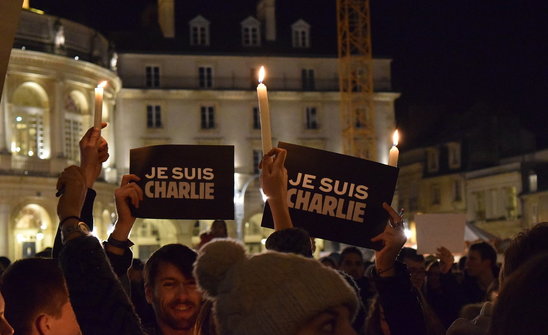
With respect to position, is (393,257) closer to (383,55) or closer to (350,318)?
(350,318)

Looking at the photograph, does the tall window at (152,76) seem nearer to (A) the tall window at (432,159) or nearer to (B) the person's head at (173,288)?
(A) the tall window at (432,159)

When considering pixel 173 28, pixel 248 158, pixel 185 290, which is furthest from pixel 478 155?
pixel 185 290

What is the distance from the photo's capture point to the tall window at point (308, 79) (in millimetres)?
62594

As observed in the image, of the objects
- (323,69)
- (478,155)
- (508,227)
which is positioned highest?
(323,69)

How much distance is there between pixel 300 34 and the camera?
64812 mm

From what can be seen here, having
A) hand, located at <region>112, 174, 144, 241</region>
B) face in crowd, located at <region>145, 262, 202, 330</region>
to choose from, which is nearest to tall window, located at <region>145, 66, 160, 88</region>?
hand, located at <region>112, 174, 144, 241</region>

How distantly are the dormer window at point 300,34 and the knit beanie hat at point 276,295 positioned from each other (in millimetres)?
62185

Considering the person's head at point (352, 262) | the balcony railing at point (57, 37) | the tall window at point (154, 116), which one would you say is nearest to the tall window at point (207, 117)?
the tall window at point (154, 116)

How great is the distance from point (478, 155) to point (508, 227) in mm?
8483

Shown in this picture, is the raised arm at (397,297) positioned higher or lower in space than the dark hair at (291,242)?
lower

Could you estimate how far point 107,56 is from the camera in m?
53.2

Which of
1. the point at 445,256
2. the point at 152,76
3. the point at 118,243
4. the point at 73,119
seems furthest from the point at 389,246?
the point at 152,76

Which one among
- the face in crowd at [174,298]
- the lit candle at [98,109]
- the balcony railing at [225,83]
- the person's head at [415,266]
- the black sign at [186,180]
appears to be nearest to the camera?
the lit candle at [98,109]

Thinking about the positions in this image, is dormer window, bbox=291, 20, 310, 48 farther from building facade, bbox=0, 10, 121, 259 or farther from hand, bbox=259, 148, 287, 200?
hand, bbox=259, 148, 287, 200
